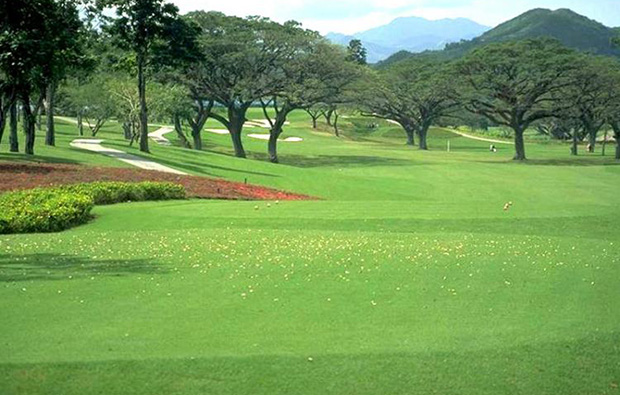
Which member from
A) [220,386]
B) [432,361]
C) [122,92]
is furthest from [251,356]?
[122,92]

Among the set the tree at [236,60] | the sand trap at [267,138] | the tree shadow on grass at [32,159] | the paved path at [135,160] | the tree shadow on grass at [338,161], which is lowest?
the tree shadow on grass at [338,161]

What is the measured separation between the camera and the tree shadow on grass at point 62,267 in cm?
1189

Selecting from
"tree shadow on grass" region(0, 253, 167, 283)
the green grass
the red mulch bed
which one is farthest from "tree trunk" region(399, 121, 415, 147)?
"tree shadow on grass" region(0, 253, 167, 283)

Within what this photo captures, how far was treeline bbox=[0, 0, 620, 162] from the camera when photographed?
33.9m

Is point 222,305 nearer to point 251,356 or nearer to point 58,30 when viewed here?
point 251,356

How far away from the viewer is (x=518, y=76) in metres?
71.7

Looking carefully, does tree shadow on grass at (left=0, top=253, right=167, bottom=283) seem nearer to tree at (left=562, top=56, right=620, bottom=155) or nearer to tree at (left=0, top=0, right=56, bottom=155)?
tree at (left=0, top=0, right=56, bottom=155)

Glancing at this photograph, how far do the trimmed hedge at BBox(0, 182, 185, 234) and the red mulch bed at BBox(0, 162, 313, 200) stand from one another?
1.97 metres

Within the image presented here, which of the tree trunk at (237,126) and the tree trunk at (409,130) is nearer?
the tree trunk at (237,126)

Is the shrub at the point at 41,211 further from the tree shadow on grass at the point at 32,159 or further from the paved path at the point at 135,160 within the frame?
the paved path at the point at 135,160

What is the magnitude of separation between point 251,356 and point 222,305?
2.24 metres

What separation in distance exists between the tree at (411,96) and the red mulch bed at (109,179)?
167 feet

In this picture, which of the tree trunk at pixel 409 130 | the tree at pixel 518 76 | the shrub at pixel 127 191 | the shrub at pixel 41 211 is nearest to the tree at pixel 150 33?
the shrub at pixel 127 191

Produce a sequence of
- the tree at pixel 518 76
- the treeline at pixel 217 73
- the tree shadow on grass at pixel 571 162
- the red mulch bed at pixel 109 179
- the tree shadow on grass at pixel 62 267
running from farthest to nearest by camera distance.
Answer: the tree shadow on grass at pixel 571 162, the tree at pixel 518 76, the treeline at pixel 217 73, the red mulch bed at pixel 109 179, the tree shadow on grass at pixel 62 267
